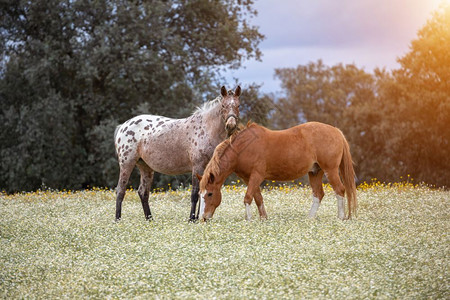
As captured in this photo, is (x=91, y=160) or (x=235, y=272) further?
(x=91, y=160)

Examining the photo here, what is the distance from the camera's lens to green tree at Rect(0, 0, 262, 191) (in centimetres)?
2845

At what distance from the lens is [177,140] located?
14078 mm

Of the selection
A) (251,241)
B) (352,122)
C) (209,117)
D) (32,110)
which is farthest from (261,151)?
(352,122)

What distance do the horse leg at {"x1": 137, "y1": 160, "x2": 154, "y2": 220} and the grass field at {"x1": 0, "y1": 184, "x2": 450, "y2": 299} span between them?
1.83ft

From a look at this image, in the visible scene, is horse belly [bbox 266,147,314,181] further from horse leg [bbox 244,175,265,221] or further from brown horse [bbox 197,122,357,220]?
horse leg [bbox 244,175,265,221]

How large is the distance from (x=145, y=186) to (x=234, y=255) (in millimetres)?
5872

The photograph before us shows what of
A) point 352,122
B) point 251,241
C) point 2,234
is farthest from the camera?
point 352,122

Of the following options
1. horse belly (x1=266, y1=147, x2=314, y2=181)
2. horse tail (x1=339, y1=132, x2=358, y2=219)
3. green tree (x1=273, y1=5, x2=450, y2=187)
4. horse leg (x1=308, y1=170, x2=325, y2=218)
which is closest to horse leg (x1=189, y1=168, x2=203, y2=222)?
horse belly (x1=266, y1=147, x2=314, y2=181)

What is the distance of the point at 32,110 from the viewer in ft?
95.7

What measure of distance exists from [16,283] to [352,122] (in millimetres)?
38839

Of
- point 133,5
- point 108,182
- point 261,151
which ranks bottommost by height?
point 108,182

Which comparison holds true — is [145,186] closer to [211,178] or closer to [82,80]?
[211,178]

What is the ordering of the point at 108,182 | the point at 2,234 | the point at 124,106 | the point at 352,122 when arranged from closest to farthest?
the point at 2,234
the point at 108,182
the point at 124,106
the point at 352,122

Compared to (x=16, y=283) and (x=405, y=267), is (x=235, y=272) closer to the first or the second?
(x=405, y=267)
